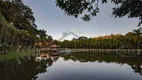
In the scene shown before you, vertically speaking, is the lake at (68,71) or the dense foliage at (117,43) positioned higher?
the dense foliage at (117,43)

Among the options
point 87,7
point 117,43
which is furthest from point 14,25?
point 87,7

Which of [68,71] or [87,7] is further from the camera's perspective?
[68,71]

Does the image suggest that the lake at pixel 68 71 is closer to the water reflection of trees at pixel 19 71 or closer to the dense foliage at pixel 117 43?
the water reflection of trees at pixel 19 71

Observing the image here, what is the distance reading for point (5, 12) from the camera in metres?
52.6

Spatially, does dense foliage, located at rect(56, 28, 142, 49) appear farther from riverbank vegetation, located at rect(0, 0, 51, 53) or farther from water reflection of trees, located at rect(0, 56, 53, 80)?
water reflection of trees, located at rect(0, 56, 53, 80)

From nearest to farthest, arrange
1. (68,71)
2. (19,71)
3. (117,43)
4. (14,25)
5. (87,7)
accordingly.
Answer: (87,7) < (19,71) < (68,71) < (14,25) < (117,43)

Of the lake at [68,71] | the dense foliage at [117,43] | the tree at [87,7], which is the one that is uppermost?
the dense foliage at [117,43]

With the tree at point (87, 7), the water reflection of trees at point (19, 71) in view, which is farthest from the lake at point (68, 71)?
the tree at point (87, 7)

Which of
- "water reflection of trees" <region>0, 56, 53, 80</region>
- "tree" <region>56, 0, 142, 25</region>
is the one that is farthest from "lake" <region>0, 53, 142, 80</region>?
"tree" <region>56, 0, 142, 25</region>

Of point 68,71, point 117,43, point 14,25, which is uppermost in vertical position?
point 14,25

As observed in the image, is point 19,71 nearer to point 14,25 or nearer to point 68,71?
point 68,71

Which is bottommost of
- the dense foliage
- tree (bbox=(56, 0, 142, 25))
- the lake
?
the lake

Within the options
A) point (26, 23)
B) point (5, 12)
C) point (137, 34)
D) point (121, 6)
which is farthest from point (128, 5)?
point (137, 34)

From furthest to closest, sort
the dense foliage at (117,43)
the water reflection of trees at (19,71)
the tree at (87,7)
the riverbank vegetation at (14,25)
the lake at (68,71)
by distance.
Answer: the dense foliage at (117,43)
the riverbank vegetation at (14,25)
the lake at (68,71)
the water reflection of trees at (19,71)
the tree at (87,7)
